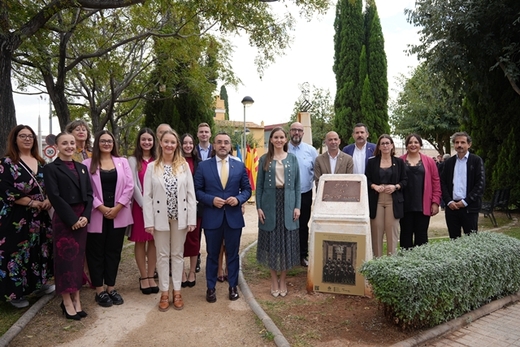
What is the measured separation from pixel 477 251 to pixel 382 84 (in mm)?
22952

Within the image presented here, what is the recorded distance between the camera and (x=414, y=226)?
5.62 metres

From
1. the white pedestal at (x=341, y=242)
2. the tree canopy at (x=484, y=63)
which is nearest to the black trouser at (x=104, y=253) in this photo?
the white pedestal at (x=341, y=242)

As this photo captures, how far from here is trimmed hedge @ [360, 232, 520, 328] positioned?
145 inches

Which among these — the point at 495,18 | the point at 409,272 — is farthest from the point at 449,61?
the point at 409,272

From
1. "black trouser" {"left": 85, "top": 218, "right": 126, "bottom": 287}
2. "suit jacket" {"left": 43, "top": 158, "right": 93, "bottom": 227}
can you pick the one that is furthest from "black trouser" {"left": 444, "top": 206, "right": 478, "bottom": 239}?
"suit jacket" {"left": 43, "top": 158, "right": 93, "bottom": 227}

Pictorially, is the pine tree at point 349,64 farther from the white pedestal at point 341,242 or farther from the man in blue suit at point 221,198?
the man in blue suit at point 221,198

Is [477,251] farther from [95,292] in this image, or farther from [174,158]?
[95,292]

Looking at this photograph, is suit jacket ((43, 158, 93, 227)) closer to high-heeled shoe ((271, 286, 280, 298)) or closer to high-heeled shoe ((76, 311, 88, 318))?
high-heeled shoe ((76, 311, 88, 318))

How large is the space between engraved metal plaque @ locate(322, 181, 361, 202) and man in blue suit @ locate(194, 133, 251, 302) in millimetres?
1083

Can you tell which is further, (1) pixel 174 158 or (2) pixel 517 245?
(2) pixel 517 245

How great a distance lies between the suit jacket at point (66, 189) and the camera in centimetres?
409

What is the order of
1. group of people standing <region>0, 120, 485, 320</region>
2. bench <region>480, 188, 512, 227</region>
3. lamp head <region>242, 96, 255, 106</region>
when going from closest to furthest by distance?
group of people standing <region>0, 120, 485, 320</region>
bench <region>480, 188, 512, 227</region>
lamp head <region>242, 96, 255, 106</region>

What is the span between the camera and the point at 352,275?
15.7ft

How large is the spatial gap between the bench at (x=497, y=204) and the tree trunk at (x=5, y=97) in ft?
32.7
